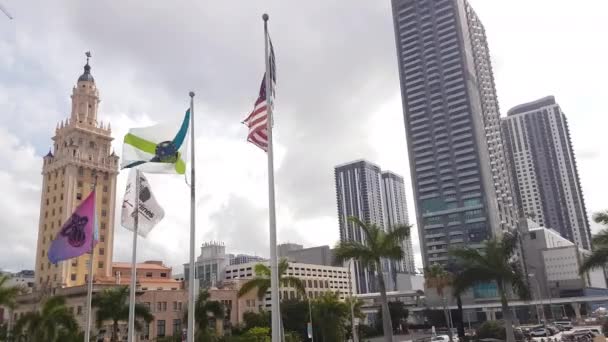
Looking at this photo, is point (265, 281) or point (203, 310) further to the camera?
point (203, 310)

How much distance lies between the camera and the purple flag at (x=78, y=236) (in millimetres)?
23125

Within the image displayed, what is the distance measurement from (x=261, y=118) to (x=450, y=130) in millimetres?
158412

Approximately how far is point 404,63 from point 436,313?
306 feet

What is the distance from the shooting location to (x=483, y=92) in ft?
576

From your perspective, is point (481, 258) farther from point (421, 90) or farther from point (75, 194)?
point (421, 90)

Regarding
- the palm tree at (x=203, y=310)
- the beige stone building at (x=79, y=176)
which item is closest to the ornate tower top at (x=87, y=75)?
the beige stone building at (x=79, y=176)

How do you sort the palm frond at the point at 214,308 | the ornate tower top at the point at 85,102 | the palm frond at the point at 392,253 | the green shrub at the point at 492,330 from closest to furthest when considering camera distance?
1. the palm frond at the point at 392,253
2. the palm frond at the point at 214,308
3. the green shrub at the point at 492,330
4. the ornate tower top at the point at 85,102

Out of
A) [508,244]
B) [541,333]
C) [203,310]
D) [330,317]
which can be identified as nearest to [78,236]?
[508,244]

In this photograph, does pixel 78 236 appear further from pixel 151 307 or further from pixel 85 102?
pixel 85 102

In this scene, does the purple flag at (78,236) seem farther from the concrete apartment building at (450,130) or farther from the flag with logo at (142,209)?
Answer: the concrete apartment building at (450,130)

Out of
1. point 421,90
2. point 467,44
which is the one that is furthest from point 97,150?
point 467,44

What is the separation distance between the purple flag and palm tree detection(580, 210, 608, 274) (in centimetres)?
3011

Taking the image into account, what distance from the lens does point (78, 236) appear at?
2345 centimetres

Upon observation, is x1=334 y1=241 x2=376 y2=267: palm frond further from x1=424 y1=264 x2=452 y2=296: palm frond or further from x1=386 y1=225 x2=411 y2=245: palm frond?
x1=424 y1=264 x2=452 y2=296: palm frond
